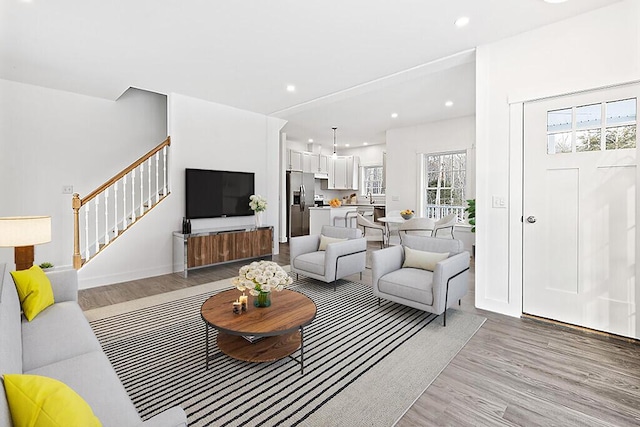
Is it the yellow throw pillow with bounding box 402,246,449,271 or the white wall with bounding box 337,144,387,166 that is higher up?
the white wall with bounding box 337,144,387,166

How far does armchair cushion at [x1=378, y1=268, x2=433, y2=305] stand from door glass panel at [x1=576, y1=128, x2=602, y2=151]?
1.78 m

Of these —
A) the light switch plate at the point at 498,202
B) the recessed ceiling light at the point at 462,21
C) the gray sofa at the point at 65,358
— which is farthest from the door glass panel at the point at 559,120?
the gray sofa at the point at 65,358

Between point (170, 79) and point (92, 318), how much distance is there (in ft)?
10.1

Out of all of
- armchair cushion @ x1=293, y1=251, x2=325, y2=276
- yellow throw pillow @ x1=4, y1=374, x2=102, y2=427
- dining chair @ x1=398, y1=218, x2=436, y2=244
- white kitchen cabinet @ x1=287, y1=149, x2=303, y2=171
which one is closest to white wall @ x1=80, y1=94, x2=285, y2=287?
white kitchen cabinet @ x1=287, y1=149, x2=303, y2=171

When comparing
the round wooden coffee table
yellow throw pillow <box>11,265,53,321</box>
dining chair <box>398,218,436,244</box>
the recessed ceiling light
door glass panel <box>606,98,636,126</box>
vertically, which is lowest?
the round wooden coffee table

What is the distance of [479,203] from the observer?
3.27m

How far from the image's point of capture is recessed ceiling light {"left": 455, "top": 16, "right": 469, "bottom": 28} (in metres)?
2.73

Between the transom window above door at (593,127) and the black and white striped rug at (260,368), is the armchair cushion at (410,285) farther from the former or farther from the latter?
the transom window above door at (593,127)

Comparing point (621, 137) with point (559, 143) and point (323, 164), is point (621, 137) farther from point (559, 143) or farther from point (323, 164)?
point (323, 164)

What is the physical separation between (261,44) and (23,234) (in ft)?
8.90

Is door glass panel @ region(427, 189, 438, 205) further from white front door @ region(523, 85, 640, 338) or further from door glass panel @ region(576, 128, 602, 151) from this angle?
door glass panel @ region(576, 128, 602, 151)

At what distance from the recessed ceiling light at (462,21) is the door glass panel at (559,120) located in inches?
45.7

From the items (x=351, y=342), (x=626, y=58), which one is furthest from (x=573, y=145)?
(x=351, y=342)

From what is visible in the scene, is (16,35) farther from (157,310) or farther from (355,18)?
(355,18)
